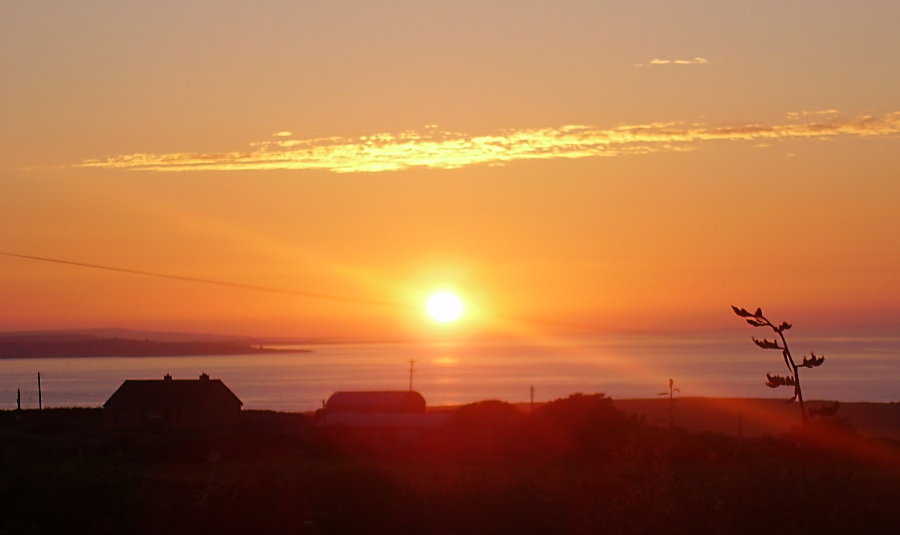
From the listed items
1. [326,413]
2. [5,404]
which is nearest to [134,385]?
[326,413]

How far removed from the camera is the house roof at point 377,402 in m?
57.7

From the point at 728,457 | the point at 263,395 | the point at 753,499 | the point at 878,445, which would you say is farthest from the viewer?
the point at 263,395

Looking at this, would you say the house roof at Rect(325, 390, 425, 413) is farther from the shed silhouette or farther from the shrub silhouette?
the shrub silhouette

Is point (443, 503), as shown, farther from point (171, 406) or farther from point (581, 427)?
point (171, 406)

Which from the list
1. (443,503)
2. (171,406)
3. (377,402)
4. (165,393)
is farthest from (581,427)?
(165,393)

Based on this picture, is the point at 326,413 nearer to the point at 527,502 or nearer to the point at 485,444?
the point at 485,444

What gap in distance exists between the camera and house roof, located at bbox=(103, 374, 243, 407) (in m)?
54.8

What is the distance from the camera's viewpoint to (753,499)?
15672 mm

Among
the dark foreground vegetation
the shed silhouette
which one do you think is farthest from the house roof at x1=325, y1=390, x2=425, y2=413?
the dark foreground vegetation

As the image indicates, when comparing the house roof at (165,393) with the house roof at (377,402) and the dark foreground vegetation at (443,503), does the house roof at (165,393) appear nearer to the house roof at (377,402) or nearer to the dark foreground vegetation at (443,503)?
the house roof at (377,402)

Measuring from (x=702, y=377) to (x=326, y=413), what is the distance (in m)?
118

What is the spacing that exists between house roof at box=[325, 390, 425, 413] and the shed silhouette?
6.71 metres

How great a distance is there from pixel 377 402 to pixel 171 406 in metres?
12.8

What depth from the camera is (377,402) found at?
58.8 meters
